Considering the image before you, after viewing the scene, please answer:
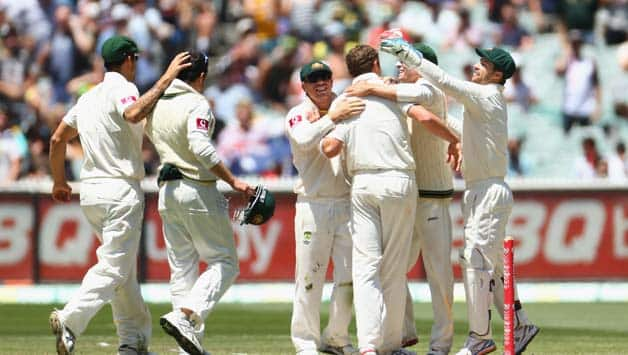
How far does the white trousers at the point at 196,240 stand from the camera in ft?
36.2

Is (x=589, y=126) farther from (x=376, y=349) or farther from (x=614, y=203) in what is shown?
(x=376, y=349)

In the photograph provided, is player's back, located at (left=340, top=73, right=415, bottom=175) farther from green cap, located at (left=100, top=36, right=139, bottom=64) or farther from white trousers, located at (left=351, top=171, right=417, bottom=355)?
green cap, located at (left=100, top=36, right=139, bottom=64)

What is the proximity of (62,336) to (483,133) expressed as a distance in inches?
135

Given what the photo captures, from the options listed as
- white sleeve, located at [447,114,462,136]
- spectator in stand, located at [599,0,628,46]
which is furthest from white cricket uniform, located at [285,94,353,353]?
spectator in stand, located at [599,0,628,46]

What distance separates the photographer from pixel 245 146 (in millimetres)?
20547

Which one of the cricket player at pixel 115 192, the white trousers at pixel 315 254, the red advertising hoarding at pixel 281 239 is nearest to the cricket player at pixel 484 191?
the white trousers at pixel 315 254

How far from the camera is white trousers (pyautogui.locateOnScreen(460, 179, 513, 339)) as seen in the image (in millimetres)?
11188

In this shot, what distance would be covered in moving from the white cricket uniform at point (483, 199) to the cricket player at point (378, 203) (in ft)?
1.08

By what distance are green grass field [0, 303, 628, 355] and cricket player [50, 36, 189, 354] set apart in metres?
0.86

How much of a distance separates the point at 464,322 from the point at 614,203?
4435 mm

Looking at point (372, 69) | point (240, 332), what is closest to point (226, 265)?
point (372, 69)

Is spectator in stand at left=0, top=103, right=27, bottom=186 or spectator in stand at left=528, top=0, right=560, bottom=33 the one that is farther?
spectator in stand at left=528, top=0, right=560, bottom=33

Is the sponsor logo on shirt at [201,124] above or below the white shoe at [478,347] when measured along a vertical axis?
above

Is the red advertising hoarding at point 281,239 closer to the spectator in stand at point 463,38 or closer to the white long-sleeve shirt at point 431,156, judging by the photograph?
the spectator in stand at point 463,38
